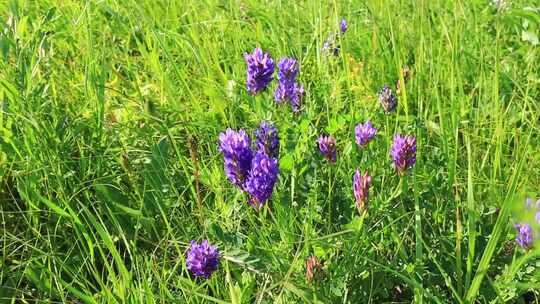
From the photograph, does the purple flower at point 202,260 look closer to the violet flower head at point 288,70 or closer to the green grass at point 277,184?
the green grass at point 277,184

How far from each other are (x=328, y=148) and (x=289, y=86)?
0.30m

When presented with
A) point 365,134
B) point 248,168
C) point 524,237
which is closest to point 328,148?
point 365,134

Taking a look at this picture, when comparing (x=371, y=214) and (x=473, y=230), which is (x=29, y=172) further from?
(x=473, y=230)

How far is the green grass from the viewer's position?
1251 millimetres

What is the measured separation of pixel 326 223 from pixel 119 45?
1398 mm

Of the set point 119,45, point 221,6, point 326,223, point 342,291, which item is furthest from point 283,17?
point 342,291

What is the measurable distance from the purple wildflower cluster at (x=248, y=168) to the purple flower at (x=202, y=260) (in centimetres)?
12

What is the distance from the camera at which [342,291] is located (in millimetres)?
1251

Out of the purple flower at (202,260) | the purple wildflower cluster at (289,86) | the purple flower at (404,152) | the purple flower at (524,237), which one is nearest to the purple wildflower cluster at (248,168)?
the purple flower at (202,260)

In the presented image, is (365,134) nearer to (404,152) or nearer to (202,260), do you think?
(404,152)

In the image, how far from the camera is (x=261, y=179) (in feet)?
3.96

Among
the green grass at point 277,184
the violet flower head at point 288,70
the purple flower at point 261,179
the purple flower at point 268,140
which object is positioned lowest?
the green grass at point 277,184

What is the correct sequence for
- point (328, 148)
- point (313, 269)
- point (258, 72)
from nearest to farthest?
point (313, 269) → point (328, 148) → point (258, 72)

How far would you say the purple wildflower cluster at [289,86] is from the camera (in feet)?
5.40
